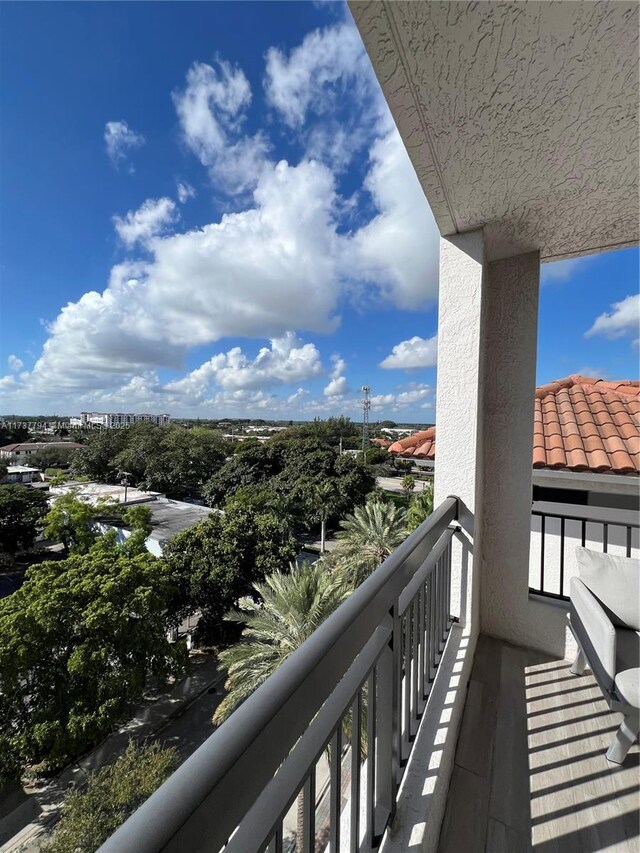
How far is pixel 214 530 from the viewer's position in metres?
13.3

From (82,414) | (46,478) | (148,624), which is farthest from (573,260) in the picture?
(82,414)

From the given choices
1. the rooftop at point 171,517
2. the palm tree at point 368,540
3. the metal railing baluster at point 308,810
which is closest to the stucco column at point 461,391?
the metal railing baluster at point 308,810

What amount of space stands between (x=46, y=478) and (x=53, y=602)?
112ft

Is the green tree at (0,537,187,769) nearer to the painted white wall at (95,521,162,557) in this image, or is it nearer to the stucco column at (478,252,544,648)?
the painted white wall at (95,521,162,557)

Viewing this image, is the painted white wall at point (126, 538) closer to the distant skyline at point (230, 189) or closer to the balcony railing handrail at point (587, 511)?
the distant skyline at point (230, 189)

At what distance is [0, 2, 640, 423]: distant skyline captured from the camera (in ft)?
9.83

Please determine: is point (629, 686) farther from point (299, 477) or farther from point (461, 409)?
point (299, 477)

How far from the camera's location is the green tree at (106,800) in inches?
247

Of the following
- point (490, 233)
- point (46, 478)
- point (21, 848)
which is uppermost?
point (490, 233)

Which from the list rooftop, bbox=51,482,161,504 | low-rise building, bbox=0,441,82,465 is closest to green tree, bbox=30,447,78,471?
low-rise building, bbox=0,441,82,465

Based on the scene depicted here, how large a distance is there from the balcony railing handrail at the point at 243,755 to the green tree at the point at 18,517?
26.3 m

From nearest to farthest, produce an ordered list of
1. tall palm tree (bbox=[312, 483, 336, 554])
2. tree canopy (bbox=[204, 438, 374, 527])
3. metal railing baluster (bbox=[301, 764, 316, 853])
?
1. metal railing baluster (bbox=[301, 764, 316, 853])
2. tall palm tree (bbox=[312, 483, 336, 554])
3. tree canopy (bbox=[204, 438, 374, 527])

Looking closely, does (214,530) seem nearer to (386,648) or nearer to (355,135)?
(355,135)

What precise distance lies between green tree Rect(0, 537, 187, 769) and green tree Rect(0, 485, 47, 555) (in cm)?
1369
